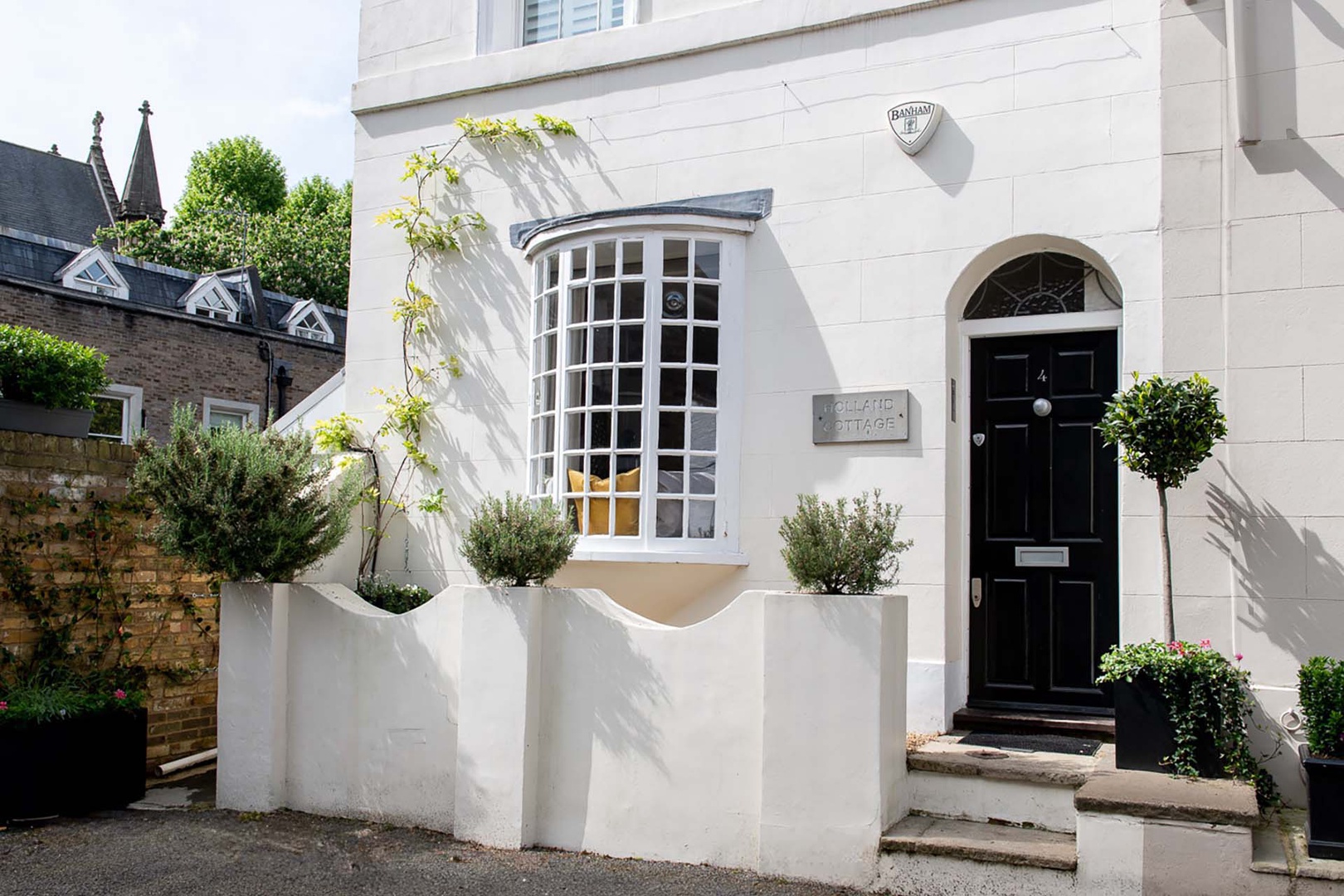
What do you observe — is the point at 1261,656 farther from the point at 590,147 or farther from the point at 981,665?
the point at 590,147

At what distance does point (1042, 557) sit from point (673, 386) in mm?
2465

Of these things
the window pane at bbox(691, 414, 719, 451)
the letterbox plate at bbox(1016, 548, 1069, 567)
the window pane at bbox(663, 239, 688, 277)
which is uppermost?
the window pane at bbox(663, 239, 688, 277)

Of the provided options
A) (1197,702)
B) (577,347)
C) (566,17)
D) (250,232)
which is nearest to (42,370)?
(577,347)

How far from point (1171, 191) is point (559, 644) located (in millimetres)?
4007

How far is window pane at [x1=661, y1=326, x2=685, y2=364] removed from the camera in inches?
285

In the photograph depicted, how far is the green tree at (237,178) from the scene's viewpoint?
35281mm

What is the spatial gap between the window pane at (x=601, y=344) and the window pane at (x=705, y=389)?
58 centimetres

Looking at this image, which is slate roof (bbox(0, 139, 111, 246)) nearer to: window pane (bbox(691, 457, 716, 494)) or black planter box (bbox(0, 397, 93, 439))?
black planter box (bbox(0, 397, 93, 439))

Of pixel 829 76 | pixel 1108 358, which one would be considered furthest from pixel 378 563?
pixel 1108 358

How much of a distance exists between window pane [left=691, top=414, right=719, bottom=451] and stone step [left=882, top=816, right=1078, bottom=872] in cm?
275

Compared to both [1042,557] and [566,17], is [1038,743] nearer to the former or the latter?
[1042,557]

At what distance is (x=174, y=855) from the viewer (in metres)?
5.61

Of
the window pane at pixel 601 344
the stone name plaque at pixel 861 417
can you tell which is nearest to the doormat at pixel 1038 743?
the stone name plaque at pixel 861 417

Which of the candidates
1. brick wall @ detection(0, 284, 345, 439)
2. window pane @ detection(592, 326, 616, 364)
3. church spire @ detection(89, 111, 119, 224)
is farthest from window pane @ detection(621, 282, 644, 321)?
church spire @ detection(89, 111, 119, 224)
